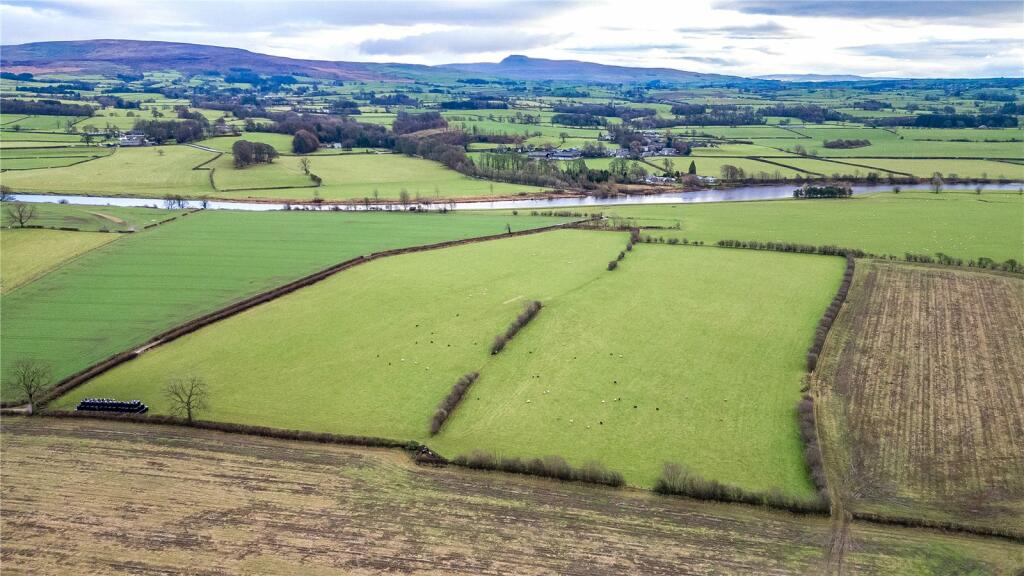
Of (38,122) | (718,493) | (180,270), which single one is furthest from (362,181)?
(38,122)

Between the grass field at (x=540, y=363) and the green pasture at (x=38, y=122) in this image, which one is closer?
the grass field at (x=540, y=363)

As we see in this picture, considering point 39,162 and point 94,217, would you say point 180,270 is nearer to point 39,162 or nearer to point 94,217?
point 94,217

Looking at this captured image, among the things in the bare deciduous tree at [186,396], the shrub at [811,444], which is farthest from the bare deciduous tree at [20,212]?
the shrub at [811,444]

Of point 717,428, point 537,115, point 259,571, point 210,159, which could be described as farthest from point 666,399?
point 537,115

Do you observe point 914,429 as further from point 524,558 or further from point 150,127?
point 150,127

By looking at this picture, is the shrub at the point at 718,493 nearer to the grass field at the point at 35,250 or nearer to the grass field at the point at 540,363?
the grass field at the point at 540,363

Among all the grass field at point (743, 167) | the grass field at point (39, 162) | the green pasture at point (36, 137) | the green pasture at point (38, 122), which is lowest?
the grass field at point (39, 162)

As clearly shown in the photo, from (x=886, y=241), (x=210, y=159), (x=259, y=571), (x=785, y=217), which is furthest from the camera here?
(x=210, y=159)
